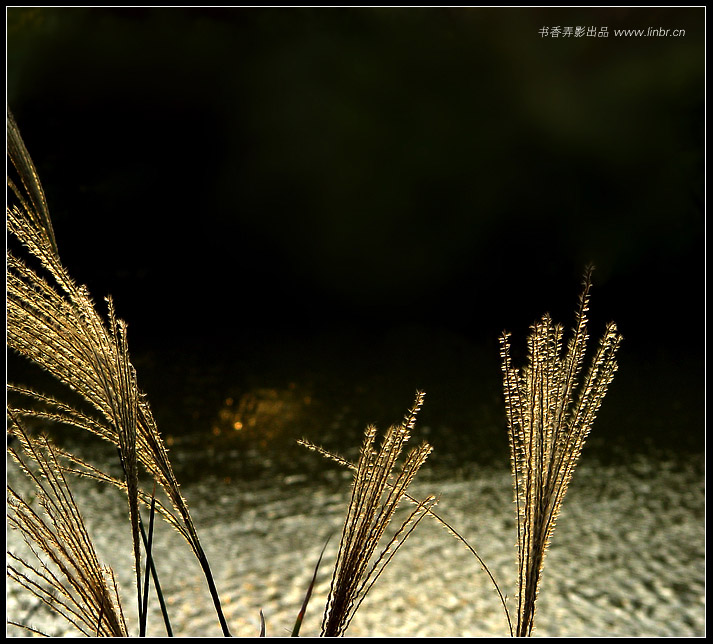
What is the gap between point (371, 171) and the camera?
2709 cm

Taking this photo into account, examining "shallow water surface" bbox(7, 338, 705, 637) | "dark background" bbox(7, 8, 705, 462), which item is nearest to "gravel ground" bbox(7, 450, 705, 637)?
"shallow water surface" bbox(7, 338, 705, 637)

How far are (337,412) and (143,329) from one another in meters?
7.96

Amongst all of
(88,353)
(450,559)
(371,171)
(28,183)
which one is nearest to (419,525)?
(450,559)

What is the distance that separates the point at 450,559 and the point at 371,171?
1731 cm

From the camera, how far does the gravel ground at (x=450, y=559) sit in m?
10.5

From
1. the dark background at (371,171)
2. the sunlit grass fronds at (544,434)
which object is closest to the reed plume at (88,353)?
the sunlit grass fronds at (544,434)

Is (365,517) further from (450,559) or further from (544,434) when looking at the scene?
(450,559)

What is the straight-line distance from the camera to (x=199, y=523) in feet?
41.5

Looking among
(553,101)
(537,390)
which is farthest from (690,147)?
(537,390)

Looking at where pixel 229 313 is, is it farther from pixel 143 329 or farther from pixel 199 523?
pixel 199 523

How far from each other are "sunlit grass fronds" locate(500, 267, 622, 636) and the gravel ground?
9139 mm

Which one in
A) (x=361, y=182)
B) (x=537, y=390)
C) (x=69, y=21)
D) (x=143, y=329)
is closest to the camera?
(x=537, y=390)

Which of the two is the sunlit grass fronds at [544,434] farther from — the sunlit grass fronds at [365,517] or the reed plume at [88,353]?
the reed plume at [88,353]

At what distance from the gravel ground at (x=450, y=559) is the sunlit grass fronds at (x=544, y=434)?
9.14m
